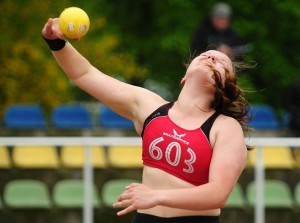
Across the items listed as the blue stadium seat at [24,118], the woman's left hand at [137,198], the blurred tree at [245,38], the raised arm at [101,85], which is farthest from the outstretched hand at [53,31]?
the blurred tree at [245,38]

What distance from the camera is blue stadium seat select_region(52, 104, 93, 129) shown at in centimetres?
1230

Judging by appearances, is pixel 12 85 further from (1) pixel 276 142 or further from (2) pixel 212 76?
(2) pixel 212 76

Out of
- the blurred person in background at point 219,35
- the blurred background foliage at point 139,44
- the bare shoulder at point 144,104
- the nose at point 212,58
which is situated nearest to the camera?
the nose at point 212,58

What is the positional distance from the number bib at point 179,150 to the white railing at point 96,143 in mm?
3281

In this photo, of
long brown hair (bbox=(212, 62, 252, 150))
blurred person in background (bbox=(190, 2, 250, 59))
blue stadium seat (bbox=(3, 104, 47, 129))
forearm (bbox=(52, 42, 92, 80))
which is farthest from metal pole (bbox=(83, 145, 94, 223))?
blue stadium seat (bbox=(3, 104, 47, 129))

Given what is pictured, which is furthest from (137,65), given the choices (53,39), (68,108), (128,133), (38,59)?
(53,39)

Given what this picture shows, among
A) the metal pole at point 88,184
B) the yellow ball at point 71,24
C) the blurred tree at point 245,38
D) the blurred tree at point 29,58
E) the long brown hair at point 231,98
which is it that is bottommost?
the long brown hair at point 231,98

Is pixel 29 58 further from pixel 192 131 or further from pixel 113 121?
pixel 192 131

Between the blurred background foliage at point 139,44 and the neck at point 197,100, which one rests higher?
the blurred background foliage at point 139,44

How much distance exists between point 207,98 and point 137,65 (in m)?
12.5

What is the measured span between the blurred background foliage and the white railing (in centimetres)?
682

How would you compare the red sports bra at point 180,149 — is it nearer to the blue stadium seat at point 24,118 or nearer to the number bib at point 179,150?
the number bib at point 179,150

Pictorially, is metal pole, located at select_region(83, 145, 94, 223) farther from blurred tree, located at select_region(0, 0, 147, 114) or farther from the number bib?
blurred tree, located at select_region(0, 0, 147, 114)

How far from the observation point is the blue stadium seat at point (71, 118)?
40.3ft
